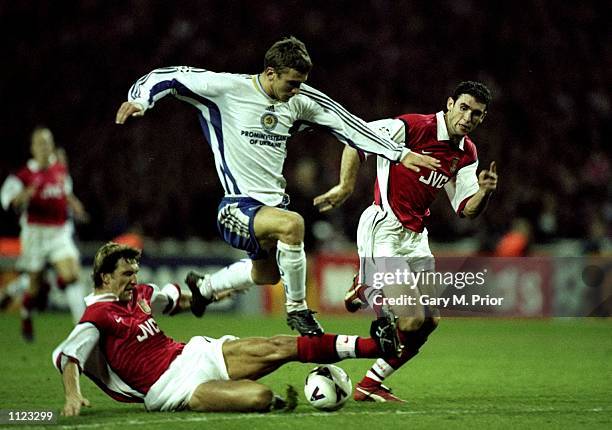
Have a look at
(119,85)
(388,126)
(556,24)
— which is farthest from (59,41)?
(388,126)

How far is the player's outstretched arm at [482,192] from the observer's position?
7.36 metres

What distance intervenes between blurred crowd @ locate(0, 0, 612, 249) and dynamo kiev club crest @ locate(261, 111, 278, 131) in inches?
341

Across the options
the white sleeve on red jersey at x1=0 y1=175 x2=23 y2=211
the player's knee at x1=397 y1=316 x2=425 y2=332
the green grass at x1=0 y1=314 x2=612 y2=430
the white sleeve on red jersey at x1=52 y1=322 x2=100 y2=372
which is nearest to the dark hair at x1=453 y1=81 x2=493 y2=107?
the player's knee at x1=397 y1=316 x2=425 y2=332

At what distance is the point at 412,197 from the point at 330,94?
10822 mm

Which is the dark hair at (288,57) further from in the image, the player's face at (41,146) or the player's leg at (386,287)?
the player's face at (41,146)

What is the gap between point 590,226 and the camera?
15922 millimetres

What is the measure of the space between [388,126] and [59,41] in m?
13.1

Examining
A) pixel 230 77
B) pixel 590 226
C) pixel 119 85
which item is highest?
pixel 119 85

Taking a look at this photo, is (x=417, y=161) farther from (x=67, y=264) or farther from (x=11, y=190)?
(x=67, y=264)

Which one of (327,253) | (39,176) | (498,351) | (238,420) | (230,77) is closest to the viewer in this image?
(238,420)

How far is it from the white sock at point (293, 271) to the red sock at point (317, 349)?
14.6 inches

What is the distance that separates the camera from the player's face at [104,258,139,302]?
648cm

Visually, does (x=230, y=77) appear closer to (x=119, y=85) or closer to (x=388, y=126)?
(x=388, y=126)

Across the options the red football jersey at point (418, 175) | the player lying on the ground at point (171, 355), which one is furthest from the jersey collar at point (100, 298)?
the red football jersey at point (418, 175)
